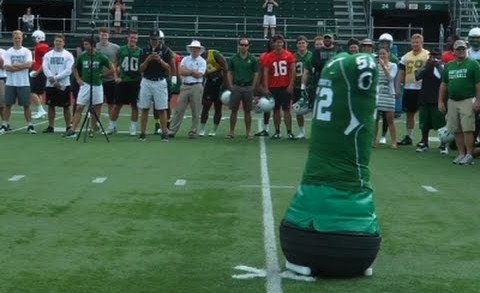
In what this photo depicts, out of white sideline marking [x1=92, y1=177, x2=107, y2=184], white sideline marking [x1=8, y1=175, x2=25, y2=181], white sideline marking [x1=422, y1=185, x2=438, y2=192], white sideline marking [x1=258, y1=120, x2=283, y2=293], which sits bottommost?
white sideline marking [x1=258, y1=120, x2=283, y2=293]

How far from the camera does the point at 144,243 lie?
782 cm

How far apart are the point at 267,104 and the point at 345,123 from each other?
11.0 metres

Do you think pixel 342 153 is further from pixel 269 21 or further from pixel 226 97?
pixel 269 21

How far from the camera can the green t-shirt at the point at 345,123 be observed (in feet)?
22.1

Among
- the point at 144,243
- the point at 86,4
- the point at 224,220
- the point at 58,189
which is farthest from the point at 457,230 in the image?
the point at 86,4

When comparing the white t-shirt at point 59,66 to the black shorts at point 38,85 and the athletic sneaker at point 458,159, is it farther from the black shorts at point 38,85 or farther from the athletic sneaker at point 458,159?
the athletic sneaker at point 458,159

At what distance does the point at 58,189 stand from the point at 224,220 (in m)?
2.60

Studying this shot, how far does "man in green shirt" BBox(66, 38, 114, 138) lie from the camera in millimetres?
16984

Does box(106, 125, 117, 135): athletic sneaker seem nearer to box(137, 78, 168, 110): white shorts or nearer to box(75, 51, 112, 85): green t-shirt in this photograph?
box(75, 51, 112, 85): green t-shirt

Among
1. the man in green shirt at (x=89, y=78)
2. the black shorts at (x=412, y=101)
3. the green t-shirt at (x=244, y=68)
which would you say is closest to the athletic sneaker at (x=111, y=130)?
the man in green shirt at (x=89, y=78)

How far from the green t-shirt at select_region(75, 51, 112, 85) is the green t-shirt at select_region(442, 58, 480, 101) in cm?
615

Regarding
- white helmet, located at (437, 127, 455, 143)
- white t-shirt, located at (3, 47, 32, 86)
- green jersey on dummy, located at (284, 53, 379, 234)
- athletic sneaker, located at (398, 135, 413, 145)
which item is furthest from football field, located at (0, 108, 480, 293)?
white t-shirt, located at (3, 47, 32, 86)

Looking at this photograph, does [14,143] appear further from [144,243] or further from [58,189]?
[144,243]

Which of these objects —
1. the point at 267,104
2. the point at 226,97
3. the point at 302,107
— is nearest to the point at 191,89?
the point at 226,97
